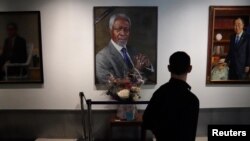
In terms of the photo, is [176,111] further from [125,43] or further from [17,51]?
[17,51]

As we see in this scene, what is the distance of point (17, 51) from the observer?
11.5ft

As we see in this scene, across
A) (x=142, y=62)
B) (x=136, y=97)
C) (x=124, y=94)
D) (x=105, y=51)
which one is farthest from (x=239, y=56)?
(x=105, y=51)

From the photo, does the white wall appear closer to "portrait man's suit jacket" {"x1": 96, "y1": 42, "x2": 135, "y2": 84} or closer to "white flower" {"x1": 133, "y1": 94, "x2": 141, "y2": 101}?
"portrait man's suit jacket" {"x1": 96, "y1": 42, "x2": 135, "y2": 84}

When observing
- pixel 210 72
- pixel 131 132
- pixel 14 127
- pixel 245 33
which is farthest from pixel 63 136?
pixel 245 33

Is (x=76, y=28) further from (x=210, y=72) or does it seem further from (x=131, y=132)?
(x=210, y=72)

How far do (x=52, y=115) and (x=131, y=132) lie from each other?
3.71 ft

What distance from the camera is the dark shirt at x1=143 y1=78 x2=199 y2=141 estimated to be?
1686 mm

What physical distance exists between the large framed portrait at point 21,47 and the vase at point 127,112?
1182mm

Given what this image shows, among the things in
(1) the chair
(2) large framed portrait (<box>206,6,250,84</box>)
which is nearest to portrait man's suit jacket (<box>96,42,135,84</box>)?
(1) the chair

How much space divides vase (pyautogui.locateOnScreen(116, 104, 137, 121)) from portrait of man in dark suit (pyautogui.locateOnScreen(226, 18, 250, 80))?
55.2 inches

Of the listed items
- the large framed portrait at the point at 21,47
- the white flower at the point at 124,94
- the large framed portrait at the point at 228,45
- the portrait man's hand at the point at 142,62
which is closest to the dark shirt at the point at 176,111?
the white flower at the point at 124,94

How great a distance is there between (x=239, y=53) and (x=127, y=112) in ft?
5.60

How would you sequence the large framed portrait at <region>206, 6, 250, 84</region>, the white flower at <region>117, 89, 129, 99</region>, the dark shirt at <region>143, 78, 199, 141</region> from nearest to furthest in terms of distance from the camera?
the dark shirt at <region>143, 78, 199, 141</region>, the white flower at <region>117, 89, 129, 99</region>, the large framed portrait at <region>206, 6, 250, 84</region>

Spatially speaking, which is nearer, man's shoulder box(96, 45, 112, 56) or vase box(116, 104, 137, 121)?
vase box(116, 104, 137, 121)
